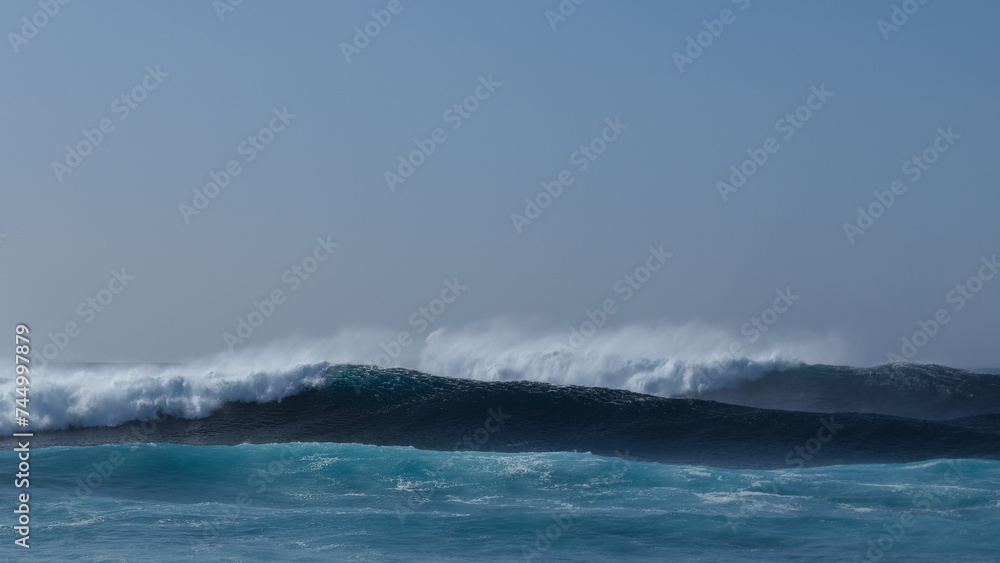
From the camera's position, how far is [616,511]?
12.0 meters

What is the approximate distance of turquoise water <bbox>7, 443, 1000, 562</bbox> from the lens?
1024 centimetres

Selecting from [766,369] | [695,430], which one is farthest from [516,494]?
[766,369]

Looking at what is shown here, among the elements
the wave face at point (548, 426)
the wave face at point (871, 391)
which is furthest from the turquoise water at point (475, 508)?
the wave face at point (871, 391)

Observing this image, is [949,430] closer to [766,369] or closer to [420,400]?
[766,369]

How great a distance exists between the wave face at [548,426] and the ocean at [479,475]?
7 centimetres

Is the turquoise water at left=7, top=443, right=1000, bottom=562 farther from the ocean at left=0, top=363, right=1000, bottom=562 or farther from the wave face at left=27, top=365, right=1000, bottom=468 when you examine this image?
the wave face at left=27, top=365, right=1000, bottom=468

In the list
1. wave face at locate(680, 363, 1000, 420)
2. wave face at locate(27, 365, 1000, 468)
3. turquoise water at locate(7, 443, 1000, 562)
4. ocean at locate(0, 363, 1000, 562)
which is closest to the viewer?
turquoise water at locate(7, 443, 1000, 562)

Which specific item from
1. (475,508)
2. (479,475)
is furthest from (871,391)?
(475,508)

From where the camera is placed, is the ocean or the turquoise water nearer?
the turquoise water

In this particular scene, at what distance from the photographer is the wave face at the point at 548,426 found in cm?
1783

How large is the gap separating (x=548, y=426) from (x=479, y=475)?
570cm

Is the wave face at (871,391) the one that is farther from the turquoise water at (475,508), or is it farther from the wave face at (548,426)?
the turquoise water at (475,508)

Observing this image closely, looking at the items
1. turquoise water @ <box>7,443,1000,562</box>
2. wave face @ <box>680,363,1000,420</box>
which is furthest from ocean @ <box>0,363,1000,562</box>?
wave face @ <box>680,363,1000,420</box>

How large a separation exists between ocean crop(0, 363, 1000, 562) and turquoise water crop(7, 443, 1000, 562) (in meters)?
0.05
